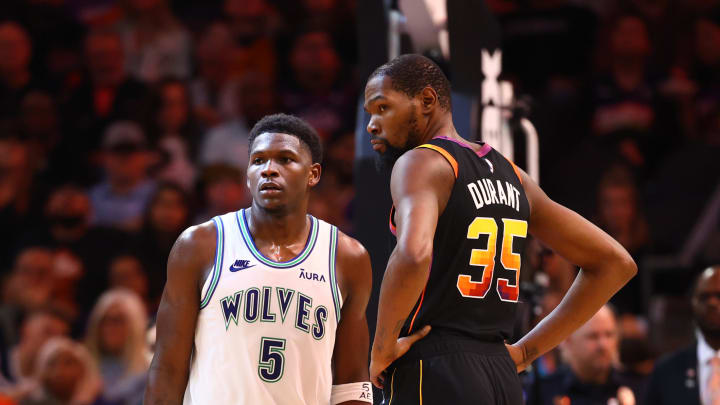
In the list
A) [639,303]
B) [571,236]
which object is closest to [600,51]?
[639,303]

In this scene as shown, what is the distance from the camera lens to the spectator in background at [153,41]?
10711 millimetres

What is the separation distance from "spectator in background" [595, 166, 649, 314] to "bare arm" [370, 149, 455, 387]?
5.15m

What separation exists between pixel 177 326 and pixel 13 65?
7344mm

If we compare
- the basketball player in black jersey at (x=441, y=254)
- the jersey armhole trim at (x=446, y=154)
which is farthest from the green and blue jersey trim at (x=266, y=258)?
the jersey armhole trim at (x=446, y=154)

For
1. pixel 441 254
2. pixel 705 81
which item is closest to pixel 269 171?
pixel 441 254

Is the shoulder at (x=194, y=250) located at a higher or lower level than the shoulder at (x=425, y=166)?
lower

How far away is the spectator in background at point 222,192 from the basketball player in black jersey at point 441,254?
5561 mm

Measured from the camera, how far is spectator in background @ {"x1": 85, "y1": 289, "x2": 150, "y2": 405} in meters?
7.79

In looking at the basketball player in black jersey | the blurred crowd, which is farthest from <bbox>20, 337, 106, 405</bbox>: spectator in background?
the basketball player in black jersey

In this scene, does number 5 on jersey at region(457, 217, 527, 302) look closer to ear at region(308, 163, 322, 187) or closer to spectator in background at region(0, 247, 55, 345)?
ear at region(308, 163, 322, 187)

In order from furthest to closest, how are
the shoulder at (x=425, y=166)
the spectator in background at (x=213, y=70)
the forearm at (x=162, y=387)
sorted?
1. the spectator in background at (x=213, y=70)
2. the forearm at (x=162, y=387)
3. the shoulder at (x=425, y=166)

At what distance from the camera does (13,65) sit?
1029cm

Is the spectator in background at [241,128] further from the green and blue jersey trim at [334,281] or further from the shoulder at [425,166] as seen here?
the shoulder at [425,166]

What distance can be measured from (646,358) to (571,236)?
13.0ft
